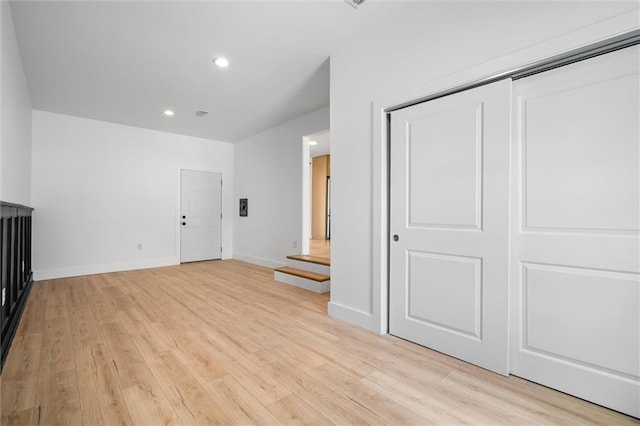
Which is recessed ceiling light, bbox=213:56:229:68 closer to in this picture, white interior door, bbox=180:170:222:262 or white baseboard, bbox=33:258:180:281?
white interior door, bbox=180:170:222:262

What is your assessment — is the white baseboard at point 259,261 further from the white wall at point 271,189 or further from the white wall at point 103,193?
the white wall at point 103,193

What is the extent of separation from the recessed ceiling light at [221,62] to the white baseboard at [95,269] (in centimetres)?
413

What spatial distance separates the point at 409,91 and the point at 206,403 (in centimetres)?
256

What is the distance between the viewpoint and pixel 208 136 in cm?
621

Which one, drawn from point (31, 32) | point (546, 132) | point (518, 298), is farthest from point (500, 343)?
point (31, 32)

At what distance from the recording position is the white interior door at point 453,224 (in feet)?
6.30

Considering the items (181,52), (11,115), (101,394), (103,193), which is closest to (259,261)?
(103,193)

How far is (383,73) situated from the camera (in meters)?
2.56

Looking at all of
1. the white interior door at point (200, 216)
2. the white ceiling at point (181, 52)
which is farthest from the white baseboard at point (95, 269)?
the white ceiling at point (181, 52)

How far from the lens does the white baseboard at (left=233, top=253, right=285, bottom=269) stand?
5604 mm

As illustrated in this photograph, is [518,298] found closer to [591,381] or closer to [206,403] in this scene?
[591,381]

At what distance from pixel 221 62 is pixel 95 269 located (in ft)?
14.1

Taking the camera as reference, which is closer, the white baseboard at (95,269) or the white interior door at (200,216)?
the white baseboard at (95,269)

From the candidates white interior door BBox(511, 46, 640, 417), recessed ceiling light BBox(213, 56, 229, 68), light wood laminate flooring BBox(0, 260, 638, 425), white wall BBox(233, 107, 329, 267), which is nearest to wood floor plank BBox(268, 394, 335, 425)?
light wood laminate flooring BBox(0, 260, 638, 425)
